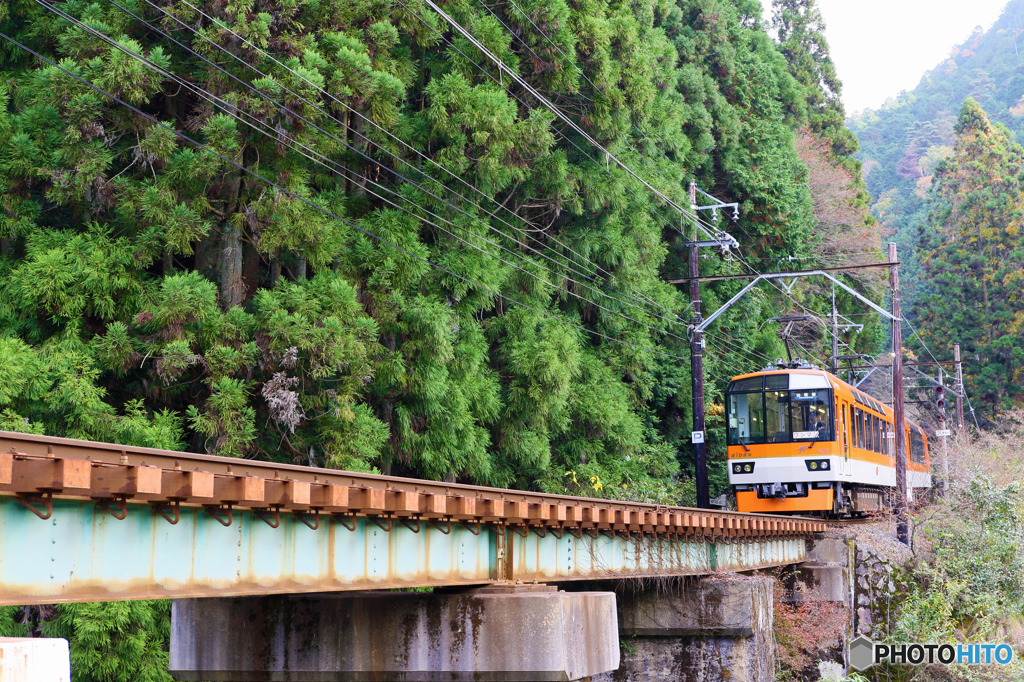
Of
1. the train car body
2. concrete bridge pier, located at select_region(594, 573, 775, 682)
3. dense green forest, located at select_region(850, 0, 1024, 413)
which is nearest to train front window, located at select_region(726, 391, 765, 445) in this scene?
the train car body

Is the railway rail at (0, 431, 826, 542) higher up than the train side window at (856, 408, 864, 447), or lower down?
lower down

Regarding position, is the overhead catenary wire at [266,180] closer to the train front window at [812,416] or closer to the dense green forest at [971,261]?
the train front window at [812,416]

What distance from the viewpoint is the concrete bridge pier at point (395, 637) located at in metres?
9.22

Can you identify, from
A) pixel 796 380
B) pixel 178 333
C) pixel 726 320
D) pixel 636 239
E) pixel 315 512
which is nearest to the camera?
pixel 315 512

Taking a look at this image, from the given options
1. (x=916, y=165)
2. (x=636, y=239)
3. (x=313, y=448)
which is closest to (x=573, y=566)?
(x=313, y=448)

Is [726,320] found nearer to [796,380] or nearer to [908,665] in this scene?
[796,380]

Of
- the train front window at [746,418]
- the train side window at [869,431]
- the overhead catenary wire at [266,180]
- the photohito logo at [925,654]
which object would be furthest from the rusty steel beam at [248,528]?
the train side window at [869,431]

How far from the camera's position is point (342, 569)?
8203 mm

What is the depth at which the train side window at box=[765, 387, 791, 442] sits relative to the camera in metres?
22.9

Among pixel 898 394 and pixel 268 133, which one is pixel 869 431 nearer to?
Result: pixel 898 394

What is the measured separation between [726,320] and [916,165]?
268 feet

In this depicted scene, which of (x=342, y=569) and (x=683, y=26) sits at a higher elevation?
(x=683, y=26)

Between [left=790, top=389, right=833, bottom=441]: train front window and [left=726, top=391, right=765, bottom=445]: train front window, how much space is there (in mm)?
791

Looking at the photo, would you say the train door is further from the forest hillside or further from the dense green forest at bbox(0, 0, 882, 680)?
the forest hillside
